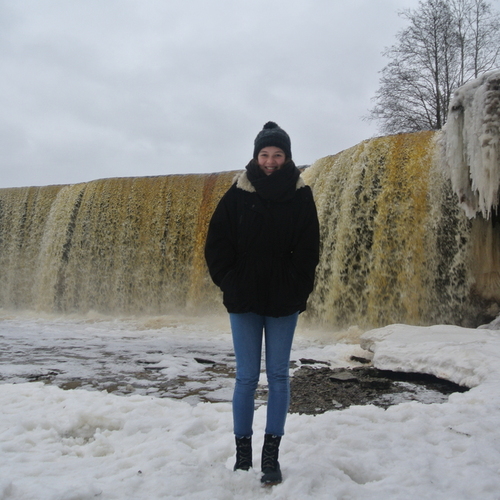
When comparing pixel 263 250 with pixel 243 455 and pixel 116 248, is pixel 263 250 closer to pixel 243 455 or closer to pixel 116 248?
pixel 243 455

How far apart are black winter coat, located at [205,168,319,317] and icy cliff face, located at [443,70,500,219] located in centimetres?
533

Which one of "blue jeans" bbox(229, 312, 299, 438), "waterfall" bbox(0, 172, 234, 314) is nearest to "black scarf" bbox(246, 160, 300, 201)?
"blue jeans" bbox(229, 312, 299, 438)

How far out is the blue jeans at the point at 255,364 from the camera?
2107 millimetres

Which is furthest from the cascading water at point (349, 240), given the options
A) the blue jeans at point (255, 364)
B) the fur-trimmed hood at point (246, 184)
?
the blue jeans at point (255, 364)

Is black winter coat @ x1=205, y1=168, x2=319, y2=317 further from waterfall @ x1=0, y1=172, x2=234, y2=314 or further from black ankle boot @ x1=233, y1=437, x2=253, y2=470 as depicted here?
waterfall @ x1=0, y1=172, x2=234, y2=314

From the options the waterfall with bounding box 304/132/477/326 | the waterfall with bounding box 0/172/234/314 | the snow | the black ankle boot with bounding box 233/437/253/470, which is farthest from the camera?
the waterfall with bounding box 0/172/234/314

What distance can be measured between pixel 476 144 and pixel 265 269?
5.78 meters

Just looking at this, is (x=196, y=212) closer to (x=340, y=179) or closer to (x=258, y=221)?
(x=340, y=179)

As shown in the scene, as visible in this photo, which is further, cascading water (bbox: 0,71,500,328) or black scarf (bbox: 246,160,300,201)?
cascading water (bbox: 0,71,500,328)

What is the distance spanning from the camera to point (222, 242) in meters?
2.18

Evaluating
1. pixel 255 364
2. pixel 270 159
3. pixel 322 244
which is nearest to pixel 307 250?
pixel 270 159

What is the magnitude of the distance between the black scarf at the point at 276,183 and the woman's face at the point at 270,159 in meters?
0.04

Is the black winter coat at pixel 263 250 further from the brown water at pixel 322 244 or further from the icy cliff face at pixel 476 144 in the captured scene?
the brown water at pixel 322 244

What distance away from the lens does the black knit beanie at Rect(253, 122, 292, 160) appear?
2.23m
